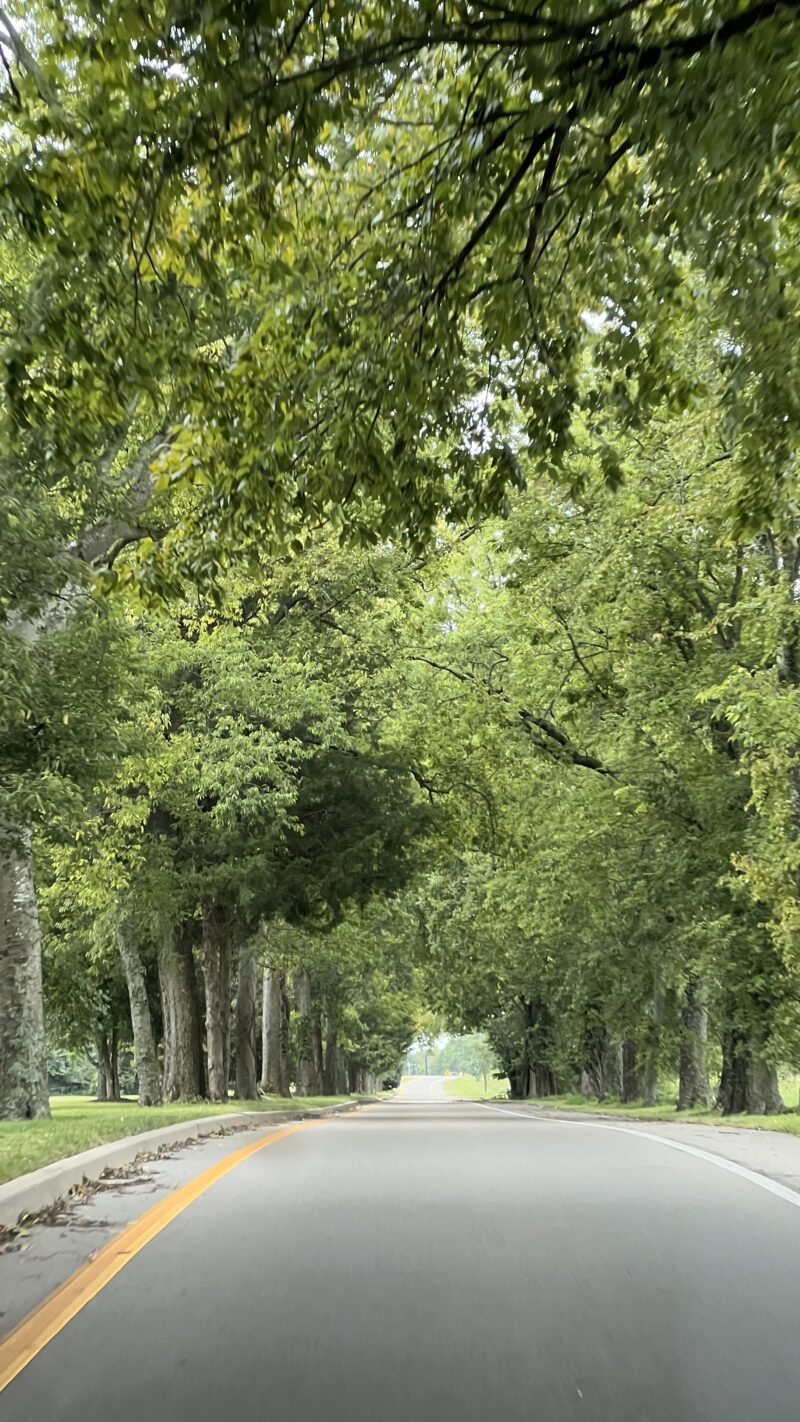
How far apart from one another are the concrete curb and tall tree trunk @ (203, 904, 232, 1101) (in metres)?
8.32

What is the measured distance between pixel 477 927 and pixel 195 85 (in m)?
30.6

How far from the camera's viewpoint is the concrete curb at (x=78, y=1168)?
7.34 meters

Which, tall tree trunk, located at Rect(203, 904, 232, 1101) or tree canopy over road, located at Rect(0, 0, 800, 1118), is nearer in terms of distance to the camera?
tree canopy over road, located at Rect(0, 0, 800, 1118)

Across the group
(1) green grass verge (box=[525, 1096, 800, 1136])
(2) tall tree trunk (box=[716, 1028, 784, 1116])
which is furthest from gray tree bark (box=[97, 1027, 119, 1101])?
(2) tall tree trunk (box=[716, 1028, 784, 1116])

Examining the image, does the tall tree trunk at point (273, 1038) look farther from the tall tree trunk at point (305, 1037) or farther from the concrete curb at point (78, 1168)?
the concrete curb at point (78, 1168)

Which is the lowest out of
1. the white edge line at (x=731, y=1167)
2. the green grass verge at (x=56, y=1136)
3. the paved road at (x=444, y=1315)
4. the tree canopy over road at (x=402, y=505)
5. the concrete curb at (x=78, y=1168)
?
the paved road at (x=444, y=1315)

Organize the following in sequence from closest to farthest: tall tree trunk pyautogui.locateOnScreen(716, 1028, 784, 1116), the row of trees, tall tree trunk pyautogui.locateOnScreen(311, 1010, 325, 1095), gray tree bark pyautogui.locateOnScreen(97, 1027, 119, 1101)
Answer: the row of trees
tall tree trunk pyautogui.locateOnScreen(716, 1028, 784, 1116)
tall tree trunk pyautogui.locateOnScreen(311, 1010, 325, 1095)
gray tree bark pyautogui.locateOnScreen(97, 1027, 119, 1101)

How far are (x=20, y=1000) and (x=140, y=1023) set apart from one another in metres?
12.3

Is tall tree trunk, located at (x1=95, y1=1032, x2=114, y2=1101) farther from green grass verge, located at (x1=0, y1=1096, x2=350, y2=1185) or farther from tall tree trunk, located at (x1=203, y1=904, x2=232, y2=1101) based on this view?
green grass verge, located at (x1=0, y1=1096, x2=350, y2=1185)

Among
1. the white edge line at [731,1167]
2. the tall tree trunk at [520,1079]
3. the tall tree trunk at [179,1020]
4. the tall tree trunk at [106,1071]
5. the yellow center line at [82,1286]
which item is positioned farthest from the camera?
the tall tree trunk at [520,1079]

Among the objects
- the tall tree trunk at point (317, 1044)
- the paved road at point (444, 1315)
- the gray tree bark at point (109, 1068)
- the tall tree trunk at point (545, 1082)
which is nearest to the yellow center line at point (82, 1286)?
the paved road at point (444, 1315)

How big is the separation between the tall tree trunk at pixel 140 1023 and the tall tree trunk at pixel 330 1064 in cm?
2708

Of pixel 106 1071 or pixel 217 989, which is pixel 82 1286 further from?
pixel 106 1071

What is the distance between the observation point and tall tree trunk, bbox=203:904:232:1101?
25453 mm
